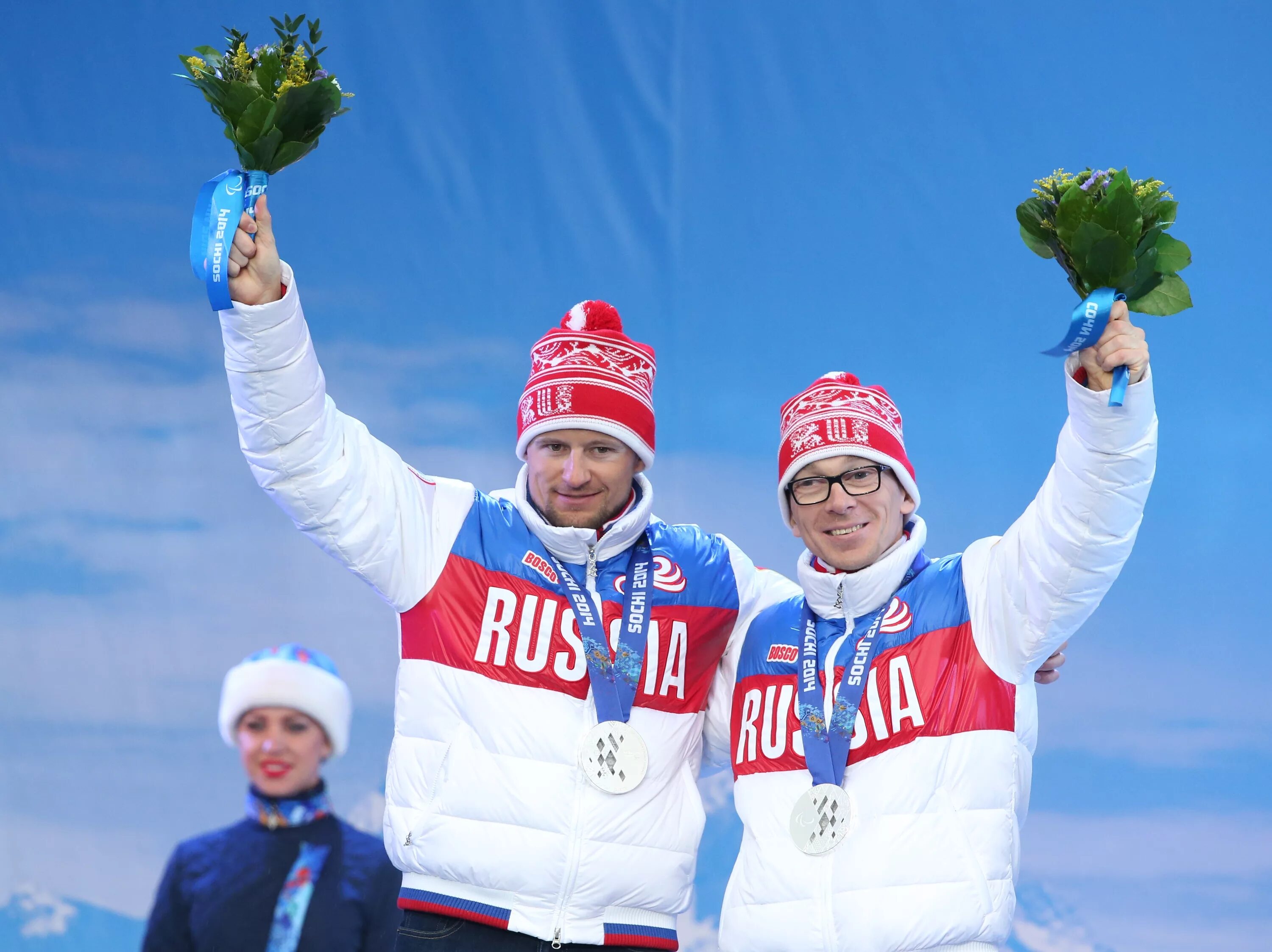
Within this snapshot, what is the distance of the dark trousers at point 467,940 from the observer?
2.08m

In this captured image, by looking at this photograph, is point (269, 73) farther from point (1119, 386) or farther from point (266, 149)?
point (1119, 386)

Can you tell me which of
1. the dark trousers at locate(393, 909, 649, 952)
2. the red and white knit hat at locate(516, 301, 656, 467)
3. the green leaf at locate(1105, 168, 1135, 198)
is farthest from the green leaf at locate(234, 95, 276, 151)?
the dark trousers at locate(393, 909, 649, 952)

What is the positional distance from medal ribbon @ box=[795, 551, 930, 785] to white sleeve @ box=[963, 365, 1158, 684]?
0.59 ft

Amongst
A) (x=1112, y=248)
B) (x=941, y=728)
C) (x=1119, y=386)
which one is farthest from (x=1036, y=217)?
(x=941, y=728)

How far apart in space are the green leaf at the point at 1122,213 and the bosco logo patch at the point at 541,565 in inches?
43.1

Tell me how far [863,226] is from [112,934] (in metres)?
3.24

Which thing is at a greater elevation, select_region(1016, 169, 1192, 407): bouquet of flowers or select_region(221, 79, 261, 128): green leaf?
select_region(221, 79, 261, 128): green leaf

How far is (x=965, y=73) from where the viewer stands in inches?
159

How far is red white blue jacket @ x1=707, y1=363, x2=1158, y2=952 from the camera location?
1876mm

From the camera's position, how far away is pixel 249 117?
1.80 m

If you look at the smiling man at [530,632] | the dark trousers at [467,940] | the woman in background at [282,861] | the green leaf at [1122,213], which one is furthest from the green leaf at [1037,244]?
the woman in background at [282,861]

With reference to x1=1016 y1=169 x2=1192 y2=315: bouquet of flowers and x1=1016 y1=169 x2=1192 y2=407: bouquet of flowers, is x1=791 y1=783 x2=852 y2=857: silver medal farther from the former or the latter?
x1=1016 y1=169 x2=1192 y2=315: bouquet of flowers

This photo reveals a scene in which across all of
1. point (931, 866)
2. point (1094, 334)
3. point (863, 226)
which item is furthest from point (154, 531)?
point (1094, 334)

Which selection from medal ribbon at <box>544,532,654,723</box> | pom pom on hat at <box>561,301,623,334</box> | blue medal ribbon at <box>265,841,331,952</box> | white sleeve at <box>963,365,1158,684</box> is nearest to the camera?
white sleeve at <box>963,365,1158,684</box>
